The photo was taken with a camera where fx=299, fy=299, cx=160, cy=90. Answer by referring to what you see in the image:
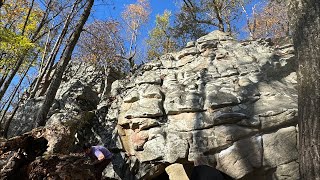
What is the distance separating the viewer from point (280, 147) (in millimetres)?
7406

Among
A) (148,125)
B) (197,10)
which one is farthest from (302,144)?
(197,10)

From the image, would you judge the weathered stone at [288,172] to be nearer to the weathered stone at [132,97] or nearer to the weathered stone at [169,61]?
the weathered stone at [132,97]

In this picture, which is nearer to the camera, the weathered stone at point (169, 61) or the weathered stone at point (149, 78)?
the weathered stone at point (149, 78)

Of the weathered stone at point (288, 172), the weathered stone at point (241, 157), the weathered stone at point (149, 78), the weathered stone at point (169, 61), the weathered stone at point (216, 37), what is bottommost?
the weathered stone at point (288, 172)

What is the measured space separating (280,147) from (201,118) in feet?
7.07

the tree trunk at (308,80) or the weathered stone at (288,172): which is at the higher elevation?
the tree trunk at (308,80)

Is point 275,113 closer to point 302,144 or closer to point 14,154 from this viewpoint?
point 302,144

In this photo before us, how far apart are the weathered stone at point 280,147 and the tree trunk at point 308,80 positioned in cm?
432

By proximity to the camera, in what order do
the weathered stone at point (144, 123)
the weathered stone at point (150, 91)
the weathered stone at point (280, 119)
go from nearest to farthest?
the weathered stone at point (280, 119) → the weathered stone at point (144, 123) → the weathered stone at point (150, 91)

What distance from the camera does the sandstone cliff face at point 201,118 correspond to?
24.3ft

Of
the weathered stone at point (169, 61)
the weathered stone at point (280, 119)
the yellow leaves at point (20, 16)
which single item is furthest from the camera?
the yellow leaves at point (20, 16)

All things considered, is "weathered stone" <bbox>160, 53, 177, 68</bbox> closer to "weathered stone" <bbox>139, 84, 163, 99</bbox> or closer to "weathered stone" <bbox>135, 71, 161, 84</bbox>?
"weathered stone" <bbox>135, 71, 161, 84</bbox>

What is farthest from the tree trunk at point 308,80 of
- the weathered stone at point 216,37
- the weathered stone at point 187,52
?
the weathered stone at point 216,37

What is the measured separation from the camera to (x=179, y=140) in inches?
320
